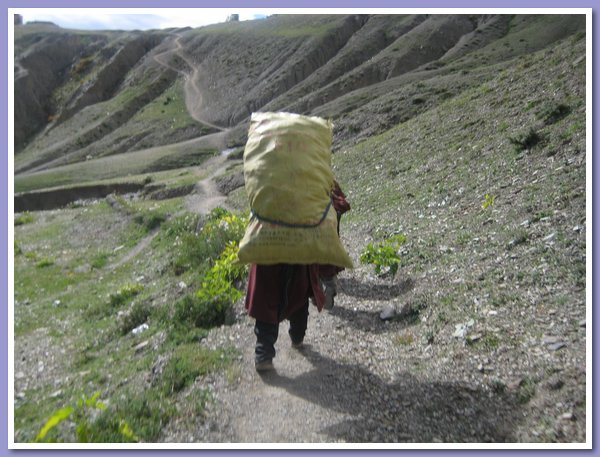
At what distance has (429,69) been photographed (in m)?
68.6

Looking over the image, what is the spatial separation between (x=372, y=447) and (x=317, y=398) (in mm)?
1631

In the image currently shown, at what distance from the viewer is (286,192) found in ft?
19.0

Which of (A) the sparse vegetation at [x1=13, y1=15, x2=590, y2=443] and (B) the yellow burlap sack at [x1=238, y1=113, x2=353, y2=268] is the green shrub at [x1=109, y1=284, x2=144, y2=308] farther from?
(B) the yellow burlap sack at [x1=238, y1=113, x2=353, y2=268]

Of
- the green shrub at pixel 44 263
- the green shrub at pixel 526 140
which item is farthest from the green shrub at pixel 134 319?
the green shrub at pixel 44 263

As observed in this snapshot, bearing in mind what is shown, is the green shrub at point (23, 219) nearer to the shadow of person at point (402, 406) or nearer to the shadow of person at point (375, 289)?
the shadow of person at point (375, 289)

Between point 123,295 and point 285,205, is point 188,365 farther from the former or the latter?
point 123,295

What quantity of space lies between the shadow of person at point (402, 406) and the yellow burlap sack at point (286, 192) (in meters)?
1.57

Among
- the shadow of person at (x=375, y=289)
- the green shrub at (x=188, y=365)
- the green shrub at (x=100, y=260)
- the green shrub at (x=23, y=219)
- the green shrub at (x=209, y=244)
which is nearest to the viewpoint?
the green shrub at (x=188, y=365)

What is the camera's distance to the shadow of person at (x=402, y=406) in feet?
17.4

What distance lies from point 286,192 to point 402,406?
2.70m

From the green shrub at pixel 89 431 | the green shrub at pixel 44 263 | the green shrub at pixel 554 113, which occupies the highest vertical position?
the green shrub at pixel 554 113

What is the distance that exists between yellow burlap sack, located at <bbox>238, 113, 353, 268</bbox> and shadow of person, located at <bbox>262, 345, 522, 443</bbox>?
5.16ft

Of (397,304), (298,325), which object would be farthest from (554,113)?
(298,325)

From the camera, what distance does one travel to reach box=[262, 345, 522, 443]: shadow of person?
5.32 m
